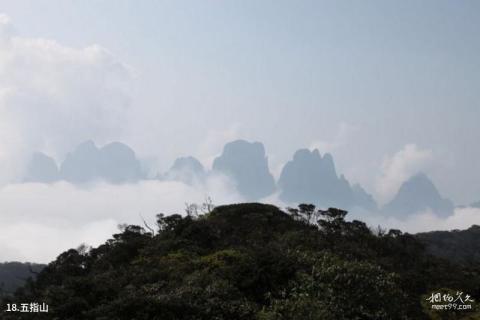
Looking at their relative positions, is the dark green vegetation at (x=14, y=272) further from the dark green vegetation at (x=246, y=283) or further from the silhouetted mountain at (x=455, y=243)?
the silhouetted mountain at (x=455, y=243)

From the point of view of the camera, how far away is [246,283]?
24.5 meters

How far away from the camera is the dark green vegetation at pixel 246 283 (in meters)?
21.0

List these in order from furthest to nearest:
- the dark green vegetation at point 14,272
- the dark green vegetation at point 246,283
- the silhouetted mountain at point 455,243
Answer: the dark green vegetation at point 14,272
the silhouetted mountain at point 455,243
the dark green vegetation at point 246,283

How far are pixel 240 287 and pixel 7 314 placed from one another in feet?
37.1

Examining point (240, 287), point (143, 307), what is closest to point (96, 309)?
point (143, 307)

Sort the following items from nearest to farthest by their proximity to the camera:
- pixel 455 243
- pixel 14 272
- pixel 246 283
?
pixel 246 283 → pixel 455 243 → pixel 14 272

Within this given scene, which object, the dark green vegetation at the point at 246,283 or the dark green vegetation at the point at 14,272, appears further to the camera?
the dark green vegetation at the point at 14,272

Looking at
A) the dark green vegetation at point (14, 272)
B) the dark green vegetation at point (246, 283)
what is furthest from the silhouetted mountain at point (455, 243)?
the dark green vegetation at point (14, 272)

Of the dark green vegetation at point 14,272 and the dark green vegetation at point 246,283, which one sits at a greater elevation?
the dark green vegetation at point 14,272

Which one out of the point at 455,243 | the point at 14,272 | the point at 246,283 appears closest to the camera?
the point at 246,283

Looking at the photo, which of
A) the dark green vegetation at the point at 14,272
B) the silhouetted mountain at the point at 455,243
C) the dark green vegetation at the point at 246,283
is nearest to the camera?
the dark green vegetation at the point at 246,283

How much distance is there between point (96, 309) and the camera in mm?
21297

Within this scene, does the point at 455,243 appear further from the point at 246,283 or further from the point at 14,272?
the point at 14,272

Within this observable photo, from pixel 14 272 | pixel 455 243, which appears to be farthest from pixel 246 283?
pixel 14 272
